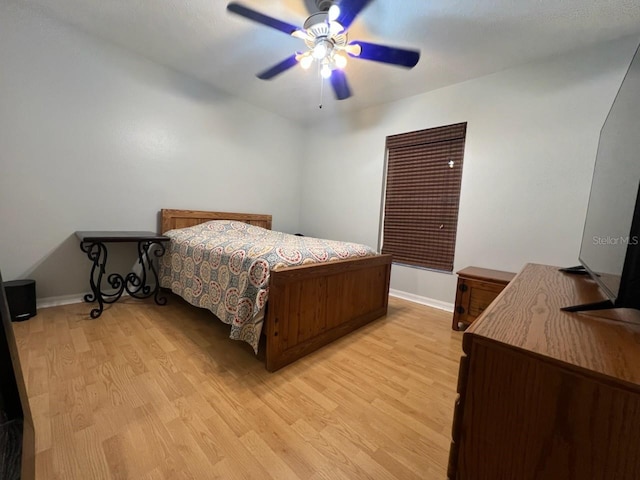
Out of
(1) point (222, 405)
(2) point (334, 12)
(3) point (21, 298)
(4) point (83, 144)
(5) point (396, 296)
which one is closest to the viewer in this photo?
(1) point (222, 405)

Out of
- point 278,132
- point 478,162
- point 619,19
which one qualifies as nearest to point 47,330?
point 278,132

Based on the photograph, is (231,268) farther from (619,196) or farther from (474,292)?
(474,292)

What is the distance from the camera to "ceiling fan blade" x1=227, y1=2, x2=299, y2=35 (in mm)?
1533

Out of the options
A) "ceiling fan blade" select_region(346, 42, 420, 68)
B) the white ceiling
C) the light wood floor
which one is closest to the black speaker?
the light wood floor

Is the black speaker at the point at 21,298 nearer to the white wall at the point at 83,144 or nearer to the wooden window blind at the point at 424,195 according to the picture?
the white wall at the point at 83,144

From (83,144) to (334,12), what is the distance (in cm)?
243

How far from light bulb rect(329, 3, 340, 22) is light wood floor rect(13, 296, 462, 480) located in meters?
2.14

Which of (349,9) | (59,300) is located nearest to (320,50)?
(349,9)

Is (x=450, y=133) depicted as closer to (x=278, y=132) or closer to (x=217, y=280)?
(x=278, y=132)

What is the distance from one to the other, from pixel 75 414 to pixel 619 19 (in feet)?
13.1

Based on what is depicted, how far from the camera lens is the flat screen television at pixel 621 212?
67 cm

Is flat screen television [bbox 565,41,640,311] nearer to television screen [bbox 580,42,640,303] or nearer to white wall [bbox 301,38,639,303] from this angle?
television screen [bbox 580,42,640,303]

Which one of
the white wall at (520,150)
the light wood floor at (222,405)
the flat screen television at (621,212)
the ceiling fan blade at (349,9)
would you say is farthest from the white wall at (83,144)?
the flat screen television at (621,212)

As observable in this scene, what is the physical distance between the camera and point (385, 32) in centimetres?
198
